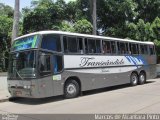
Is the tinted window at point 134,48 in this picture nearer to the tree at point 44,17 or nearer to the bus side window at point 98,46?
the bus side window at point 98,46

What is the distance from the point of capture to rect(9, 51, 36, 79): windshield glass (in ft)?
41.5

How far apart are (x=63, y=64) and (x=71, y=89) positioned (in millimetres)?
1380

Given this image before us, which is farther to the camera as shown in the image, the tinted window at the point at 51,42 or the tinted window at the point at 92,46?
the tinted window at the point at 92,46

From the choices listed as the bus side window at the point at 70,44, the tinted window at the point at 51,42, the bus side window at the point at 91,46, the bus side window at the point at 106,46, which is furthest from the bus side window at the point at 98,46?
the tinted window at the point at 51,42

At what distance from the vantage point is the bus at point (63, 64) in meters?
12.7

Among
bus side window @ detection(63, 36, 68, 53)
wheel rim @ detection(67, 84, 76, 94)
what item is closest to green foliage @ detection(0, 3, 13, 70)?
wheel rim @ detection(67, 84, 76, 94)

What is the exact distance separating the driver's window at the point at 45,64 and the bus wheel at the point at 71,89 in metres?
1.54

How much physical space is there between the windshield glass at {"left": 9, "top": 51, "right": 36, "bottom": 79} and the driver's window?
1.03 feet

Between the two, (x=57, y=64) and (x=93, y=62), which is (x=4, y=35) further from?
(x=57, y=64)

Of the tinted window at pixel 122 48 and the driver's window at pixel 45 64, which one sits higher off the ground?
the tinted window at pixel 122 48

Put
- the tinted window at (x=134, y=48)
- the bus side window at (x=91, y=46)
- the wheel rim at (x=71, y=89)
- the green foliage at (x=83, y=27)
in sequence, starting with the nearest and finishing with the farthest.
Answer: the wheel rim at (x=71, y=89) → the bus side window at (x=91, y=46) → the tinted window at (x=134, y=48) → the green foliage at (x=83, y=27)

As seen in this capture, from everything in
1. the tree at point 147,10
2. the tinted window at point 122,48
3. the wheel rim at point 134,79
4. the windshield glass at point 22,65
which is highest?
the tree at point 147,10

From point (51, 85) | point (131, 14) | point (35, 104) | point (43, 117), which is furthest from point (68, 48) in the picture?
point (131, 14)

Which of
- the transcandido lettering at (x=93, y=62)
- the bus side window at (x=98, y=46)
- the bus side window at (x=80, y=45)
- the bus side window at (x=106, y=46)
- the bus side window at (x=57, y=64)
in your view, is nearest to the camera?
the bus side window at (x=57, y=64)
